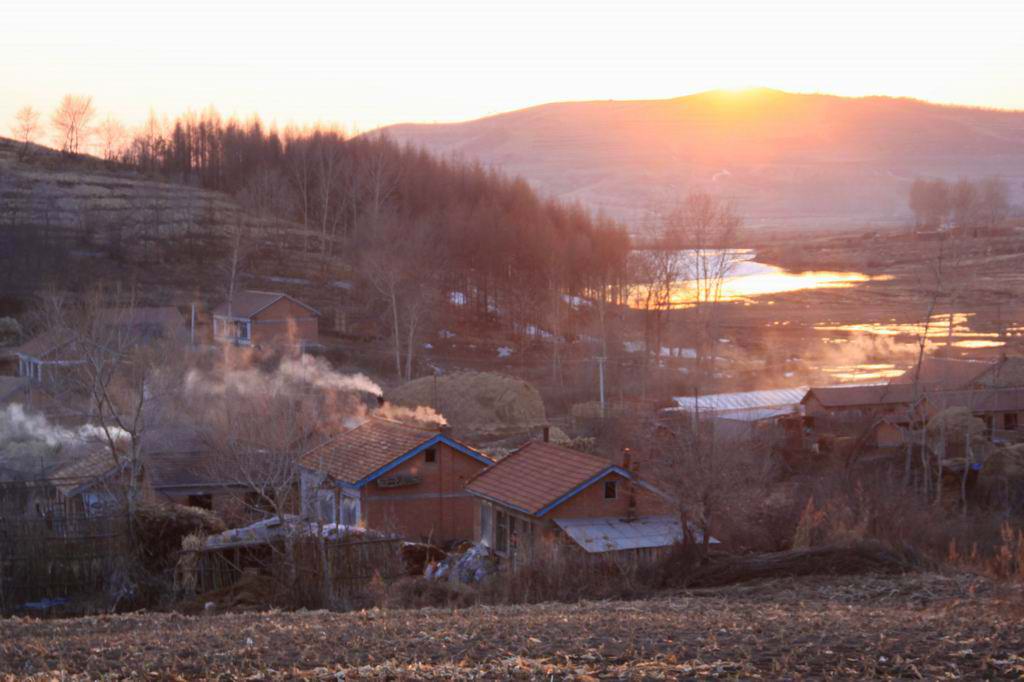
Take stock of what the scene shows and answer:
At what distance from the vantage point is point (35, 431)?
33406 millimetres

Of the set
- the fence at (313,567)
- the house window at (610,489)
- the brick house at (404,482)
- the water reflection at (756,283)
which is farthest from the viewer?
the water reflection at (756,283)

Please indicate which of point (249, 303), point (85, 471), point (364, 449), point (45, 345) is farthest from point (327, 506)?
point (249, 303)

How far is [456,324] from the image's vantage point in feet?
205

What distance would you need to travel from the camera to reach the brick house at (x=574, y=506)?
66.9 feet

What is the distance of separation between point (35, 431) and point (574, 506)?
64.2 feet

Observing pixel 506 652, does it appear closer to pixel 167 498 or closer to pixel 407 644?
pixel 407 644

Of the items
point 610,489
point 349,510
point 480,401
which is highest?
point 610,489

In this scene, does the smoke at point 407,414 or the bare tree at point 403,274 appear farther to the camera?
the bare tree at point 403,274

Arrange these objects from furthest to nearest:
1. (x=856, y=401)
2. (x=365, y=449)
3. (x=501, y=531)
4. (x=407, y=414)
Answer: (x=856, y=401)
(x=407, y=414)
(x=365, y=449)
(x=501, y=531)

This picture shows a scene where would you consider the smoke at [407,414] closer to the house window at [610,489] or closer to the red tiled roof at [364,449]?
the red tiled roof at [364,449]

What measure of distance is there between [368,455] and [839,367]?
29953 millimetres

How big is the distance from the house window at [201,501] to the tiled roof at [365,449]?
2.80 meters

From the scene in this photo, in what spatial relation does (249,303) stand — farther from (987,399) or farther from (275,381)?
(987,399)

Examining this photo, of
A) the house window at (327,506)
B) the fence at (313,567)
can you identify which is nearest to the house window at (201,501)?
the house window at (327,506)
